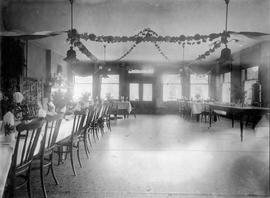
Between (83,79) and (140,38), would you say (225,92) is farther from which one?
(140,38)

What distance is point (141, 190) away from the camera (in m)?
2.99

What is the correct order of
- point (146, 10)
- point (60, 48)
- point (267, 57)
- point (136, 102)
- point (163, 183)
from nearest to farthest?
point (163, 183) < point (146, 10) < point (267, 57) < point (60, 48) < point (136, 102)

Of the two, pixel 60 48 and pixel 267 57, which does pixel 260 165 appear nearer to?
pixel 267 57

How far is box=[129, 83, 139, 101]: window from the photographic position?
50.0 ft

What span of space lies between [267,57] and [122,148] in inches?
260

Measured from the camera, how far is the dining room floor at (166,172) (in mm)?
2936

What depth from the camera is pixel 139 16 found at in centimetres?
604

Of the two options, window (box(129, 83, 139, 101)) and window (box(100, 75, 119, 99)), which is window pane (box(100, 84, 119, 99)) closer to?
window (box(100, 75, 119, 99))

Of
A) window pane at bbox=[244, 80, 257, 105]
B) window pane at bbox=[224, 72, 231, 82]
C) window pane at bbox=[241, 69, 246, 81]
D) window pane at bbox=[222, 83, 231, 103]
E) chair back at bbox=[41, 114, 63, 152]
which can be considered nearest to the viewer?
chair back at bbox=[41, 114, 63, 152]

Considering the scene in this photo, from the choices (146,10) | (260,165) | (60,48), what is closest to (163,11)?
(146,10)

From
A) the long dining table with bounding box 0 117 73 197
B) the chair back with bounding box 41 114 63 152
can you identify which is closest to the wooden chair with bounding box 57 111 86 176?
the chair back with bounding box 41 114 63 152

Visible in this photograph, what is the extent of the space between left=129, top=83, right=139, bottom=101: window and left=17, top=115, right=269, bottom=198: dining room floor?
9.56 m

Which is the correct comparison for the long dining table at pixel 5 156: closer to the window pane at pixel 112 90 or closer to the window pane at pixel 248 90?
the window pane at pixel 248 90

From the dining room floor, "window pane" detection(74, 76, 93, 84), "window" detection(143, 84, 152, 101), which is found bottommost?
the dining room floor
